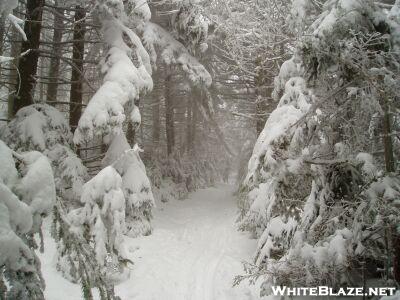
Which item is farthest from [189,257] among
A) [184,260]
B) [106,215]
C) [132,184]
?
[106,215]

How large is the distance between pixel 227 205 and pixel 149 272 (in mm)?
8024

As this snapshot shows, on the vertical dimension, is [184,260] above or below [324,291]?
below

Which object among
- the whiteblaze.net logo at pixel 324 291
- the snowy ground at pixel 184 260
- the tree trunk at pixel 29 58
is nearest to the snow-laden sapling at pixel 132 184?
the snowy ground at pixel 184 260

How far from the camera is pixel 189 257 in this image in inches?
387

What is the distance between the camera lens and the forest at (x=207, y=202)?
10.4 ft

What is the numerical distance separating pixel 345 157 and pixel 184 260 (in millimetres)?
5813

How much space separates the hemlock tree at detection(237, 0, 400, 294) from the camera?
4.41m

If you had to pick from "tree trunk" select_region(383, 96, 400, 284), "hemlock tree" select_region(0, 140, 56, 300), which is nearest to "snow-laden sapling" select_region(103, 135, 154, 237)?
"tree trunk" select_region(383, 96, 400, 284)

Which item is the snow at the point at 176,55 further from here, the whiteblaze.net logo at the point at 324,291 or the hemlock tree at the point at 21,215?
the hemlock tree at the point at 21,215

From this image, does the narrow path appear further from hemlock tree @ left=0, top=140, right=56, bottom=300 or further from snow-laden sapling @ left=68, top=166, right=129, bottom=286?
hemlock tree @ left=0, top=140, right=56, bottom=300

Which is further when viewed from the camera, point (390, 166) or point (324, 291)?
point (324, 291)

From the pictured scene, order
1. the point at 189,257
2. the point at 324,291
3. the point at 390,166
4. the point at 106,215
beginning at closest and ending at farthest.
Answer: the point at 390,166 < the point at 324,291 < the point at 106,215 < the point at 189,257

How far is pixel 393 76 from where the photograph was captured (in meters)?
4.42

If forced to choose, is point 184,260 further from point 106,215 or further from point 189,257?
point 106,215
